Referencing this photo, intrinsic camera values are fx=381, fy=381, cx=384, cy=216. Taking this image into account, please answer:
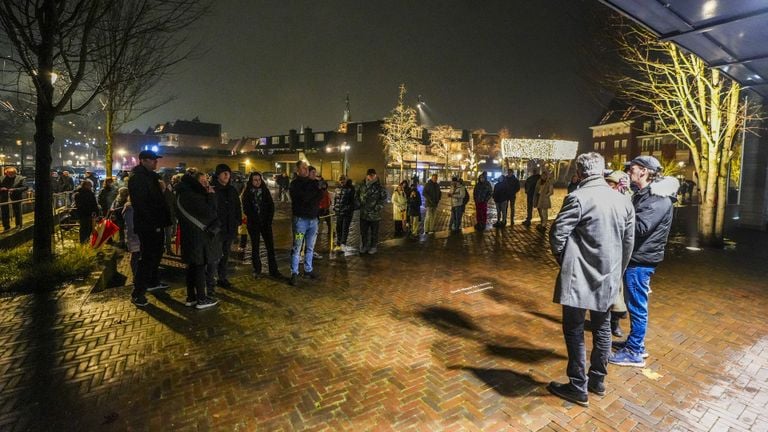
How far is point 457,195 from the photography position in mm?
12250

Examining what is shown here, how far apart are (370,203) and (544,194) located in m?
7.12

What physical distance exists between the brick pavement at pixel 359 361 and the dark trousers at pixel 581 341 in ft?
0.86

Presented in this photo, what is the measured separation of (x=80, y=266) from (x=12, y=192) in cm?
695

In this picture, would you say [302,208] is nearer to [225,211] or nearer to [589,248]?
[225,211]

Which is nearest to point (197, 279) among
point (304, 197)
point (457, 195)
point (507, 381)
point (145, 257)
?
point (145, 257)

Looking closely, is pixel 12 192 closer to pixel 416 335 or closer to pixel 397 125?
pixel 416 335

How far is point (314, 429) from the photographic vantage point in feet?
9.51

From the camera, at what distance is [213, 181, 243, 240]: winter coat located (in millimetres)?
5773

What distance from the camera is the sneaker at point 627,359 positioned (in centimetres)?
390

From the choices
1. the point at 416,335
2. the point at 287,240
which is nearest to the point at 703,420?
the point at 416,335

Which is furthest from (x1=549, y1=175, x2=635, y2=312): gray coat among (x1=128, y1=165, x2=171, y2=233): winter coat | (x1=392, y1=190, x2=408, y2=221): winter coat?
(x1=392, y1=190, x2=408, y2=221): winter coat

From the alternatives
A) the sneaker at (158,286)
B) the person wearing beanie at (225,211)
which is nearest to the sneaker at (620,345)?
the person wearing beanie at (225,211)

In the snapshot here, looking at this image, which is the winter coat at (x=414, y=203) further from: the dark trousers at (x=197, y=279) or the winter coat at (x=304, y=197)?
the dark trousers at (x=197, y=279)

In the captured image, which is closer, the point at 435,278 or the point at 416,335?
the point at 416,335
